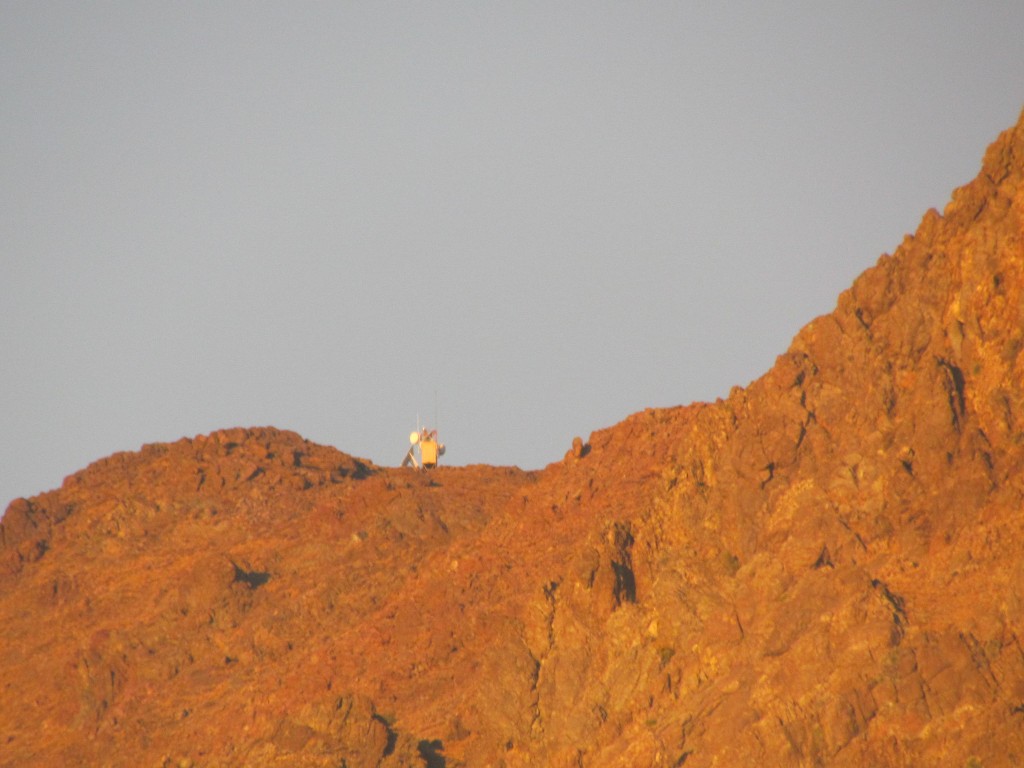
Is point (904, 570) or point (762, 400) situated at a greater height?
point (762, 400)

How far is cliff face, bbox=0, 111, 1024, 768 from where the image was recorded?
47.3 m

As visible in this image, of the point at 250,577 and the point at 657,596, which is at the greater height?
the point at 250,577

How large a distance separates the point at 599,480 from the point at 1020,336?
32383 millimetres

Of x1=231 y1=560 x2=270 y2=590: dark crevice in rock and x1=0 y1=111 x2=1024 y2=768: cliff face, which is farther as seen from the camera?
x1=231 y1=560 x2=270 y2=590: dark crevice in rock

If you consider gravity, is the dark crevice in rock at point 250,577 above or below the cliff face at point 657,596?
above

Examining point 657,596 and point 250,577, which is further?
point 250,577

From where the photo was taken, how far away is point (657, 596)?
5788cm

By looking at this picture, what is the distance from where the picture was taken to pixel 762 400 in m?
58.8

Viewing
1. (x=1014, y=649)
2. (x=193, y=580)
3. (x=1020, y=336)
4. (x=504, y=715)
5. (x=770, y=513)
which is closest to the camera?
(x=1014, y=649)

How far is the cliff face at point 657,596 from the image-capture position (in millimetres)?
47344

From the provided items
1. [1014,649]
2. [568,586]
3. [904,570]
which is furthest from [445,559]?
[1014,649]

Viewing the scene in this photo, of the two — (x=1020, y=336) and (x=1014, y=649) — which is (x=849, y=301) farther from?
(x=1014, y=649)

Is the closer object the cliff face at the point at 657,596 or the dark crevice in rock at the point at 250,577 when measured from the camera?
the cliff face at the point at 657,596

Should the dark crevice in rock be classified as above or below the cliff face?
above
